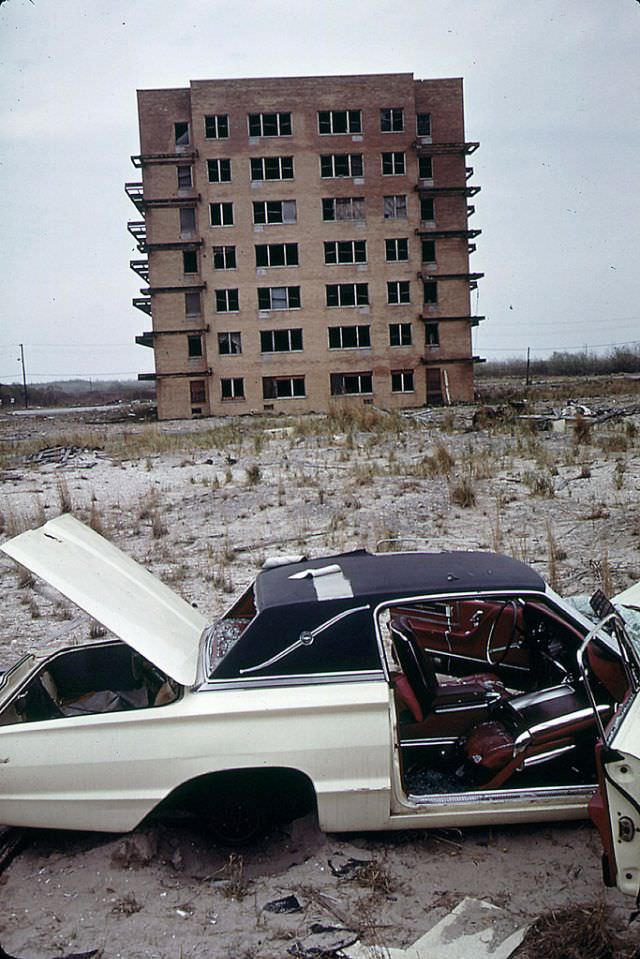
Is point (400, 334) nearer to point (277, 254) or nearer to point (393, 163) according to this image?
point (277, 254)

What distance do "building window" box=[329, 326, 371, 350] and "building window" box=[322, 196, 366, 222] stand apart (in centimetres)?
572

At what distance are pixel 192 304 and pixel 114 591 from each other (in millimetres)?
43388

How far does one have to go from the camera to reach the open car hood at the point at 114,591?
4.24 metres

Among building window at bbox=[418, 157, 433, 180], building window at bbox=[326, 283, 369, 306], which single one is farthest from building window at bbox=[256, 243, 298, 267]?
building window at bbox=[418, 157, 433, 180]

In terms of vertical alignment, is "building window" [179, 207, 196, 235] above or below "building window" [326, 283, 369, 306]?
above

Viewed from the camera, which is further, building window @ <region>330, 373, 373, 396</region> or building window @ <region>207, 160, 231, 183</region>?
building window @ <region>330, 373, 373, 396</region>

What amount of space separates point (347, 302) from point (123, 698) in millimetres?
43229

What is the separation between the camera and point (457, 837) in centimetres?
443

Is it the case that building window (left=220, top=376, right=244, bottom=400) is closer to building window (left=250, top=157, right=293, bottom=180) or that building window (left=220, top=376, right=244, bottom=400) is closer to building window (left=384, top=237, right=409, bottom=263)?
building window (left=384, top=237, right=409, bottom=263)

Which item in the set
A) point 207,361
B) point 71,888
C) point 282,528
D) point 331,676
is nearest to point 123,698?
point 71,888

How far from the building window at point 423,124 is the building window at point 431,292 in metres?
8.18

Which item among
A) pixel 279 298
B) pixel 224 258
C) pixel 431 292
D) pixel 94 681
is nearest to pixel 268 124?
pixel 224 258

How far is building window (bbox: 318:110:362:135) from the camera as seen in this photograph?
152 feet

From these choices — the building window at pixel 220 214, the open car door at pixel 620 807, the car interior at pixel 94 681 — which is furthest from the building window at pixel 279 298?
the open car door at pixel 620 807
